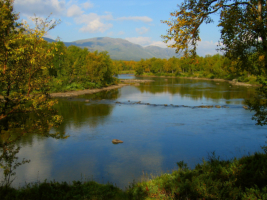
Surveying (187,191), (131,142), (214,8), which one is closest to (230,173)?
(187,191)

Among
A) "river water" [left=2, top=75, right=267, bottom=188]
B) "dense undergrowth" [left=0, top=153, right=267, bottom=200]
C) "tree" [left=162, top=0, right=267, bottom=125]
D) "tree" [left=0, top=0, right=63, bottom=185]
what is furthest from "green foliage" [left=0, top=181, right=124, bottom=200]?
"tree" [left=162, top=0, right=267, bottom=125]

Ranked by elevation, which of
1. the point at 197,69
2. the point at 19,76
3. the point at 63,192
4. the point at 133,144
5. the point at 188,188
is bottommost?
the point at 133,144

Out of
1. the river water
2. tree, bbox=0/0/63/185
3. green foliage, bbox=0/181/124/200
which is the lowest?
the river water

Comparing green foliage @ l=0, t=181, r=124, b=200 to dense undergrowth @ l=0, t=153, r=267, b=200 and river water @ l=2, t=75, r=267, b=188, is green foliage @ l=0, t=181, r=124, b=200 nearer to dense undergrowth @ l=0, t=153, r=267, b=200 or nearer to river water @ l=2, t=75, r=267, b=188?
dense undergrowth @ l=0, t=153, r=267, b=200

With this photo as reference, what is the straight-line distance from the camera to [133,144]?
1920cm

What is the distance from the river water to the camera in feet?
46.2

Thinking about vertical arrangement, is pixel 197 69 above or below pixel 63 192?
above

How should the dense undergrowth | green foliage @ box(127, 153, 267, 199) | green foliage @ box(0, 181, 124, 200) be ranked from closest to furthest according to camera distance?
green foliage @ box(127, 153, 267, 199)
the dense undergrowth
green foliage @ box(0, 181, 124, 200)

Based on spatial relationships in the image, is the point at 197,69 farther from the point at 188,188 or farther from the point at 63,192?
the point at 63,192

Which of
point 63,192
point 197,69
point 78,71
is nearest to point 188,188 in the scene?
point 63,192

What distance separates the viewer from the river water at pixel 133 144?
14.1m

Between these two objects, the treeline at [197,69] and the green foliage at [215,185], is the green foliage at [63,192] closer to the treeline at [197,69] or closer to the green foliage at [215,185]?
the green foliage at [215,185]

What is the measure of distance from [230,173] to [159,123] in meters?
17.8

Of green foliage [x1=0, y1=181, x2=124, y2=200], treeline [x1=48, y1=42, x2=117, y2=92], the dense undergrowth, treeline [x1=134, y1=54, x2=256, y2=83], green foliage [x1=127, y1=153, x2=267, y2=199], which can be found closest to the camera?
green foliage [x1=127, y1=153, x2=267, y2=199]
